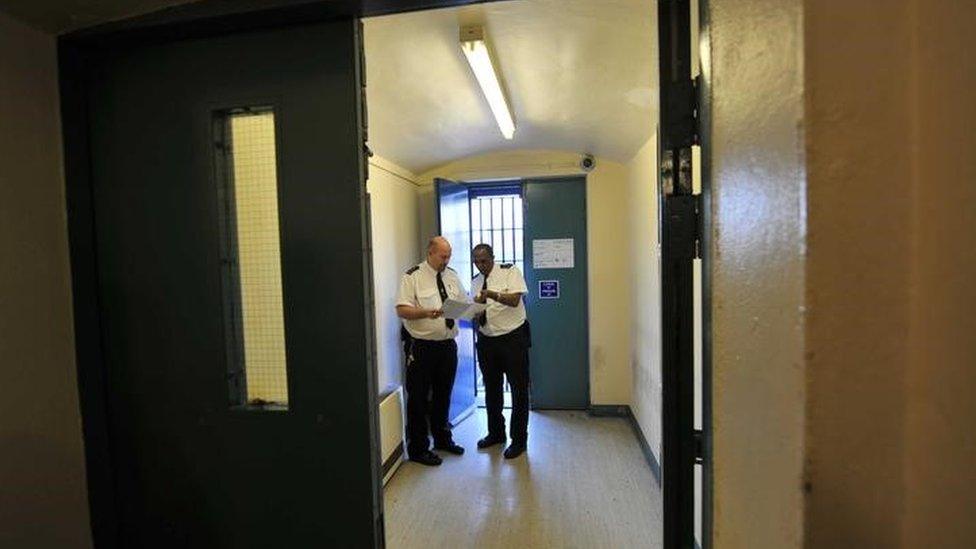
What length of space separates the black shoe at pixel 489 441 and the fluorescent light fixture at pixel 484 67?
7.42ft

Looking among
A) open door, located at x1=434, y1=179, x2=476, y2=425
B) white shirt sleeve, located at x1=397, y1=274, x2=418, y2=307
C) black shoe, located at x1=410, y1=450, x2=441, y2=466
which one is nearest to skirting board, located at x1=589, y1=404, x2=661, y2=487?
open door, located at x1=434, y1=179, x2=476, y2=425

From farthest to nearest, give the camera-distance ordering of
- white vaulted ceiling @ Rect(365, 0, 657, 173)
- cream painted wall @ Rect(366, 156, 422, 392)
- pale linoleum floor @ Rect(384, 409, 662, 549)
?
cream painted wall @ Rect(366, 156, 422, 392) < pale linoleum floor @ Rect(384, 409, 662, 549) < white vaulted ceiling @ Rect(365, 0, 657, 173)

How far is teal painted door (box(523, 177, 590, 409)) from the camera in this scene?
3898 mm

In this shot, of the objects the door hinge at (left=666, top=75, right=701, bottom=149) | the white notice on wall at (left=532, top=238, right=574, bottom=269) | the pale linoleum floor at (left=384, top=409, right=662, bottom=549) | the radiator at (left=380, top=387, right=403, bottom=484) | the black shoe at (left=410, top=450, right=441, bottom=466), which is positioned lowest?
the pale linoleum floor at (left=384, top=409, right=662, bottom=549)

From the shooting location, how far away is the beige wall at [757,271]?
39 centimetres

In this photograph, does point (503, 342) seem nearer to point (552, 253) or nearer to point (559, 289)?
point (559, 289)

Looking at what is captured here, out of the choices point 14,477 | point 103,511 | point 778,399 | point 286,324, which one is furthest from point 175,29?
point 778,399

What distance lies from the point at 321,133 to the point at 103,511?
1.18 m

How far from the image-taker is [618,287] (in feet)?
12.6

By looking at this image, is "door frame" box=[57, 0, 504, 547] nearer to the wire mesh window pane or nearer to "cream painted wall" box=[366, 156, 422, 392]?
the wire mesh window pane

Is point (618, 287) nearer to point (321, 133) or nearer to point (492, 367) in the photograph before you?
point (492, 367)

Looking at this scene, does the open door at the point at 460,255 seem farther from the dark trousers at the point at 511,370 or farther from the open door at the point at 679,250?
the open door at the point at 679,250

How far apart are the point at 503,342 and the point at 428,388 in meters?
0.62

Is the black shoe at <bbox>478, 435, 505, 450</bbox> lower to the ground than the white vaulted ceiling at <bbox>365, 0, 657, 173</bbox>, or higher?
lower
